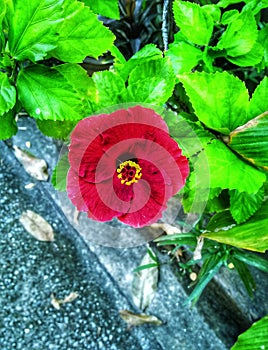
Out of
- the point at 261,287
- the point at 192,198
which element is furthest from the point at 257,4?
the point at 261,287

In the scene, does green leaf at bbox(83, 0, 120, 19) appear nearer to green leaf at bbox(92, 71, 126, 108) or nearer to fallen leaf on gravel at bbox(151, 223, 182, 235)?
green leaf at bbox(92, 71, 126, 108)

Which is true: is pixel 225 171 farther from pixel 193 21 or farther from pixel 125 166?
pixel 193 21

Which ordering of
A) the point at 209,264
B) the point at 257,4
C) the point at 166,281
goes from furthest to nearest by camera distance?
the point at 166,281 < the point at 209,264 < the point at 257,4

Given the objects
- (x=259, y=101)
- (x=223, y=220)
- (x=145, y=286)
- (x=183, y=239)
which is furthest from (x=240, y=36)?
(x=145, y=286)

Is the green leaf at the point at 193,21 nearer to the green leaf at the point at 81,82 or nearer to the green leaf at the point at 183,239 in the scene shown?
the green leaf at the point at 81,82

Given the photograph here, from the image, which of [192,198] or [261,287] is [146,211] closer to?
[192,198]

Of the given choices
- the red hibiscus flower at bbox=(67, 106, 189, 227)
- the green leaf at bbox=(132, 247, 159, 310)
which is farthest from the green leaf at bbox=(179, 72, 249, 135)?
the green leaf at bbox=(132, 247, 159, 310)

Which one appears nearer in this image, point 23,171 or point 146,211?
point 146,211

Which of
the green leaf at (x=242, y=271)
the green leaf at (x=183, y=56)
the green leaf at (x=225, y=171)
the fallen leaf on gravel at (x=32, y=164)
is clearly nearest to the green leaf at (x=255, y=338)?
the green leaf at (x=242, y=271)
